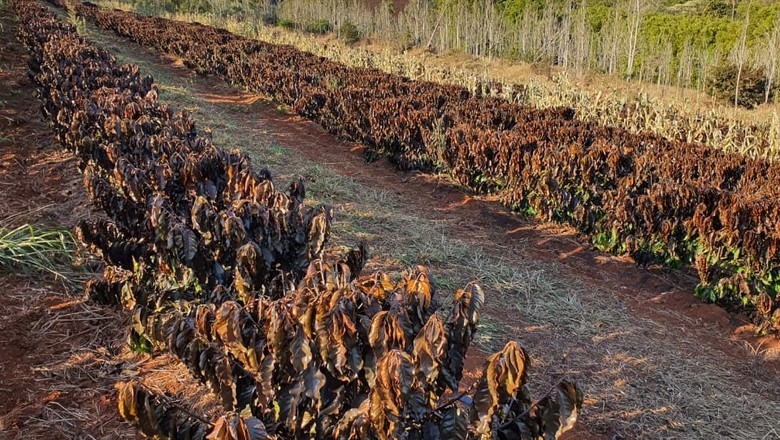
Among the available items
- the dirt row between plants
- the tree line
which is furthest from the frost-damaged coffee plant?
the tree line

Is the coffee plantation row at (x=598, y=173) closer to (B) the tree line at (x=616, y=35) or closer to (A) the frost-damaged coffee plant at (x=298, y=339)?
(A) the frost-damaged coffee plant at (x=298, y=339)

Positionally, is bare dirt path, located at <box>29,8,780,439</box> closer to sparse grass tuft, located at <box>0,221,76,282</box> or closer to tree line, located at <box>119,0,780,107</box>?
sparse grass tuft, located at <box>0,221,76,282</box>

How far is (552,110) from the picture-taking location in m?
9.93

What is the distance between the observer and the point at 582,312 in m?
4.98

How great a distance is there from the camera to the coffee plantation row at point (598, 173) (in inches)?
205

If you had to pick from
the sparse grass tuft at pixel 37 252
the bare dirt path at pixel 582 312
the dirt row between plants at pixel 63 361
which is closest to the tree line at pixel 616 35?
the bare dirt path at pixel 582 312

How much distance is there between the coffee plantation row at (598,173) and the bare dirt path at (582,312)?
28cm

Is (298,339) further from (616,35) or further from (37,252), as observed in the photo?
(616,35)

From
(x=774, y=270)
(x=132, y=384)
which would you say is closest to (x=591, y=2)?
(x=774, y=270)

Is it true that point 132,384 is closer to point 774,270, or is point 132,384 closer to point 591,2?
point 774,270

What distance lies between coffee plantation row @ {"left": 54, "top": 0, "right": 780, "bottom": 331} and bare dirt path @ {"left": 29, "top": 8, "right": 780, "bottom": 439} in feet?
0.91

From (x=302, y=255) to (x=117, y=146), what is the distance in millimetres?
2196

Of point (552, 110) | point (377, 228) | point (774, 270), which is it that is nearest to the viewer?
point (774, 270)

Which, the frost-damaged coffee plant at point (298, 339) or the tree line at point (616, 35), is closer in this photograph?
the frost-damaged coffee plant at point (298, 339)
